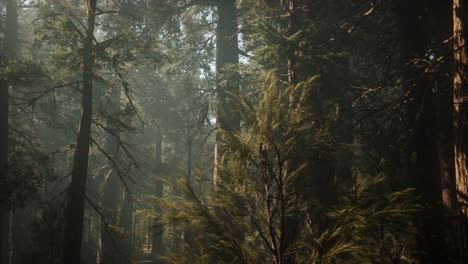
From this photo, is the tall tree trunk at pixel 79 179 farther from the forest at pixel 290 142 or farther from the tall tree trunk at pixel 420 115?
the tall tree trunk at pixel 420 115

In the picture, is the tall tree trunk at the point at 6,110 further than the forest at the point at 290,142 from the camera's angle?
Yes

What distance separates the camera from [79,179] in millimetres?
8219

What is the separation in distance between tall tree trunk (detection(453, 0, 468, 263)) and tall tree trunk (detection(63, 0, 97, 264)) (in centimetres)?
669

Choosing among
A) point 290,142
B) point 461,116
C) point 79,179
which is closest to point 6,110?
point 79,179

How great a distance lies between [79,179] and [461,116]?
722 cm

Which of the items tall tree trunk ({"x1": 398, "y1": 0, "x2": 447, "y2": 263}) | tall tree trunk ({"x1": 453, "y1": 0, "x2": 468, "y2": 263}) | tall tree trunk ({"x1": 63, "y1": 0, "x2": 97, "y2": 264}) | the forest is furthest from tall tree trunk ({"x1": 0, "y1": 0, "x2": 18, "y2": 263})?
tall tree trunk ({"x1": 453, "y1": 0, "x2": 468, "y2": 263})

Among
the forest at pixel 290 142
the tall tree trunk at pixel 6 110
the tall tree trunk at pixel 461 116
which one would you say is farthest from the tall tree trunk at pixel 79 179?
the tall tree trunk at pixel 461 116

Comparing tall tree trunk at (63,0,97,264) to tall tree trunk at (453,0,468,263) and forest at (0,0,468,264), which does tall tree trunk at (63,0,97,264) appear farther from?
tall tree trunk at (453,0,468,263)

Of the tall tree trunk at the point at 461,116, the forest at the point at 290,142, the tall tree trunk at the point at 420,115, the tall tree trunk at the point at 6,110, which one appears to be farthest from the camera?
the tall tree trunk at the point at 6,110

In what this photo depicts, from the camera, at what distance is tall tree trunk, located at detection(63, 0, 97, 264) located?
8023 mm

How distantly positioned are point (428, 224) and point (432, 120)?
2.71 metres

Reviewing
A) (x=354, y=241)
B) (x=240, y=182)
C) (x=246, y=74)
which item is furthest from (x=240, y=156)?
(x=246, y=74)

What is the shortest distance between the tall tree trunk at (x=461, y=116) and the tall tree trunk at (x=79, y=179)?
21.9 feet

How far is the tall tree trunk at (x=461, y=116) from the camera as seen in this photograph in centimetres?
515
